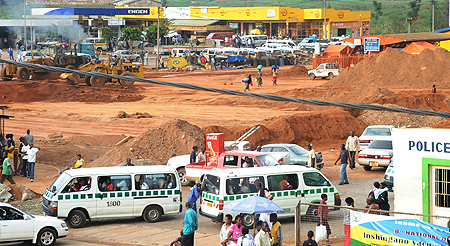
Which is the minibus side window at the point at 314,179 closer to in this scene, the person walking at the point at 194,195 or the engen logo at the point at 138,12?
the person walking at the point at 194,195

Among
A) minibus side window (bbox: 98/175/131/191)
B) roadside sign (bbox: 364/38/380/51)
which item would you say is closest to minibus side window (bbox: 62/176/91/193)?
minibus side window (bbox: 98/175/131/191)

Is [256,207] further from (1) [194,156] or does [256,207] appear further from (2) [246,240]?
(1) [194,156]

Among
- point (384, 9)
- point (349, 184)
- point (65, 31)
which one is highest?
point (384, 9)

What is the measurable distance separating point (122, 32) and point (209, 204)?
77.6m

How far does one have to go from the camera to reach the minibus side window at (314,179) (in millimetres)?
14516

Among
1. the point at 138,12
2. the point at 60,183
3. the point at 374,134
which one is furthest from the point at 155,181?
the point at 138,12

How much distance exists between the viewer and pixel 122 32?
289 ft

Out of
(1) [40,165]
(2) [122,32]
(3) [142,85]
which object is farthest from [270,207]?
(2) [122,32]

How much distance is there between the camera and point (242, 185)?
13.8 metres

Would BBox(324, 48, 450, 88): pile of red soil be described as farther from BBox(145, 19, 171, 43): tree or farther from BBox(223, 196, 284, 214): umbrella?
BBox(145, 19, 171, 43): tree

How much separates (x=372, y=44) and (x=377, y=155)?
36655 millimetres

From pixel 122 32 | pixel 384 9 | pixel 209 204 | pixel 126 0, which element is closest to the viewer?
pixel 209 204

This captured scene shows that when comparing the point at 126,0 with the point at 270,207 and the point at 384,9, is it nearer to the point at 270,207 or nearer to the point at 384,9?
the point at 384,9

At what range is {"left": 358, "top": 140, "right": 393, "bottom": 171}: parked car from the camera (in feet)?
67.7
